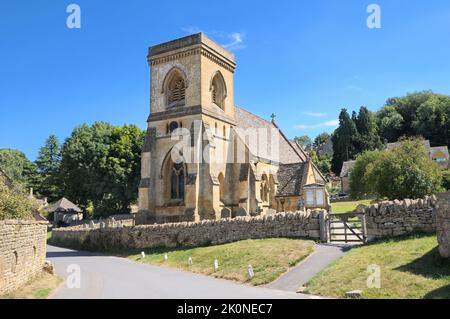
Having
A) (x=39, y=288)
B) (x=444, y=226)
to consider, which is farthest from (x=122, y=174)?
(x=444, y=226)

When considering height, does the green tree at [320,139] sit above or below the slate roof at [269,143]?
above

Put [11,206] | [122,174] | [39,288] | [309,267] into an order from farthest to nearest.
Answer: [122,174], [11,206], [309,267], [39,288]

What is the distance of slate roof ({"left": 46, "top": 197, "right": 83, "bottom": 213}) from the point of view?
48.3 metres

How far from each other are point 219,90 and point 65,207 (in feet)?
90.0

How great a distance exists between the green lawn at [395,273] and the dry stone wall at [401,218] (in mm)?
685

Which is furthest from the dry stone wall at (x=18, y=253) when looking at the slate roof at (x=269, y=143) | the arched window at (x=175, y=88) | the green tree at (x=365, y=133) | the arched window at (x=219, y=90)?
the green tree at (x=365, y=133)

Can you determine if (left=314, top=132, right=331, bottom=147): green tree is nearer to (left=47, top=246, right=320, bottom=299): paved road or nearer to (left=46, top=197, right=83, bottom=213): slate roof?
(left=46, top=197, right=83, bottom=213): slate roof

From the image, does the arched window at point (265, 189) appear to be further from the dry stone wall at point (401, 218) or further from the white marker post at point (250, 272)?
the white marker post at point (250, 272)

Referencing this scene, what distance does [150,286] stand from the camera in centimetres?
1449

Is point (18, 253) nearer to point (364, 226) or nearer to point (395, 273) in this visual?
point (395, 273)

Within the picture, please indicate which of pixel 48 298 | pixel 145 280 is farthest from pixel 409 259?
pixel 48 298

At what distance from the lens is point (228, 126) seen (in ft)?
107

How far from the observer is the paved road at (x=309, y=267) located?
13.7 m
